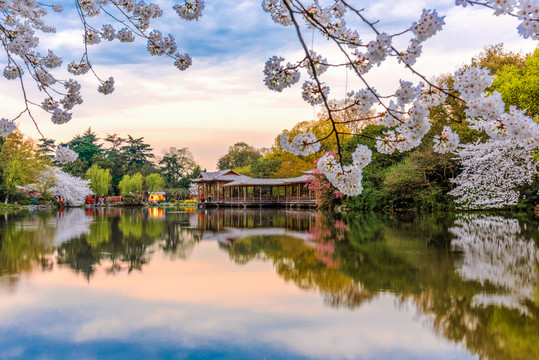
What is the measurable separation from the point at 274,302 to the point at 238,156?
48.5 metres

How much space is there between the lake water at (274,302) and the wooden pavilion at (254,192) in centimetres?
2134

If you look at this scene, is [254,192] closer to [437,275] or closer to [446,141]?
[437,275]

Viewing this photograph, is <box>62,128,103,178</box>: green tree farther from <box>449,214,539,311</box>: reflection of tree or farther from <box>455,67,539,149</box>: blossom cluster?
<box>455,67,539,149</box>: blossom cluster

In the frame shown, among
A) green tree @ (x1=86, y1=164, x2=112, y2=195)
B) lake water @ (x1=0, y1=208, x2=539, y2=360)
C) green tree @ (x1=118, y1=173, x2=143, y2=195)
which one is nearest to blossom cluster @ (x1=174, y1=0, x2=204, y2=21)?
lake water @ (x1=0, y1=208, x2=539, y2=360)

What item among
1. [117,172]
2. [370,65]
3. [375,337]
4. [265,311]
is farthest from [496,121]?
[117,172]

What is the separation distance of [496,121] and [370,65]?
0.76m

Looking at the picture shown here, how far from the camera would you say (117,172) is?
50.7 meters

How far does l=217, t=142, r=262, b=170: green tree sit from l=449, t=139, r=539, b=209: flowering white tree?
3497 cm

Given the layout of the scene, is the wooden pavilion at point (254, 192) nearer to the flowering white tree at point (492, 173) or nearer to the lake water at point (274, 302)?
the flowering white tree at point (492, 173)

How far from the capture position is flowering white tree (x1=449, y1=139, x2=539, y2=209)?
1788 centimetres

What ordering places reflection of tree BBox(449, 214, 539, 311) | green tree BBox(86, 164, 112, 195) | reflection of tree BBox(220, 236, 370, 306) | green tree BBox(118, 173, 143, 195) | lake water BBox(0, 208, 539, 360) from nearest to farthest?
lake water BBox(0, 208, 539, 360)
reflection of tree BBox(449, 214, 539, 311)
reflection of tree BBox(220, 236, 370, 306)
green tree BBox(86, 164, 112, 195)
green tree BBox(118, 173, 143, 195)

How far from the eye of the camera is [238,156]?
174 ft

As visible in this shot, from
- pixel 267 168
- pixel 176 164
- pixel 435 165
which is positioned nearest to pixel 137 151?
pixel 176 164

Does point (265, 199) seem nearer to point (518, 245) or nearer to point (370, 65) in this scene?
point (518, 245)
